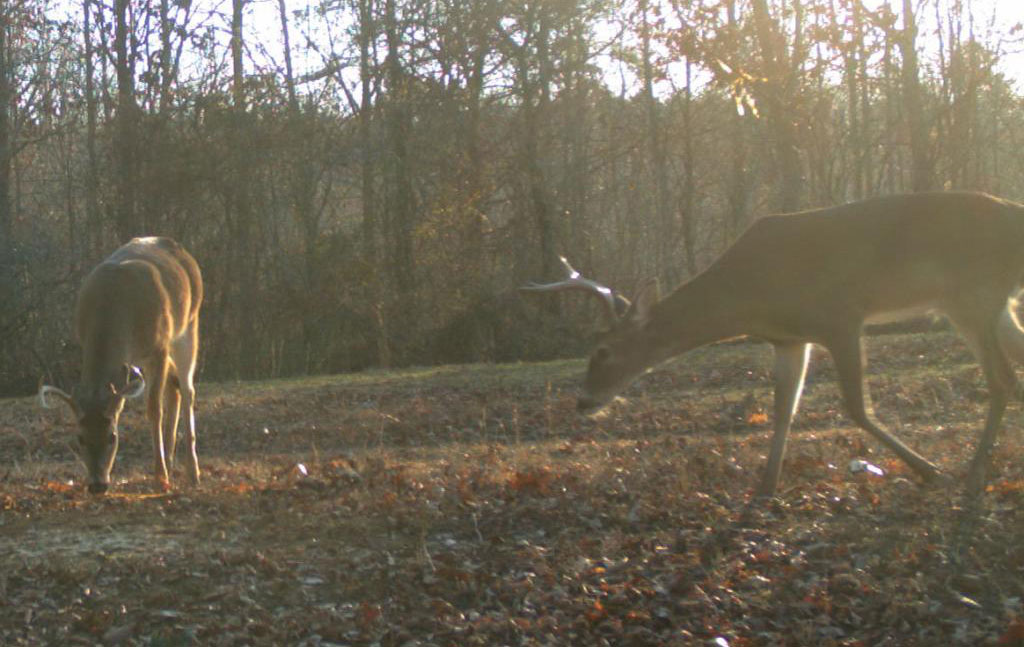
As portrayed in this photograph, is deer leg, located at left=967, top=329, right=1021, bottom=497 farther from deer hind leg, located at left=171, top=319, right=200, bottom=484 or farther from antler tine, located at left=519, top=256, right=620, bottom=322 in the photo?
deer hind leg, located at left=171, top=319, right=200, bottom=484

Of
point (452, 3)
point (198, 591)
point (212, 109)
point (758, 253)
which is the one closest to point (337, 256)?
point (212, 109)

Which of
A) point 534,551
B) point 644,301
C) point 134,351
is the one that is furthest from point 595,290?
point 134,351

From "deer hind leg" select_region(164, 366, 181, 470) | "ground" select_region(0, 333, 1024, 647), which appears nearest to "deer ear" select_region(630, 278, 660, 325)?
"ground" select_region(0, 333, 1024, 647)

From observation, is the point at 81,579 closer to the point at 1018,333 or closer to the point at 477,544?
the point at 477,544

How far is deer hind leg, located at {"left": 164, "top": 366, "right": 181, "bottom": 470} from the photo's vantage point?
1151 centimetres

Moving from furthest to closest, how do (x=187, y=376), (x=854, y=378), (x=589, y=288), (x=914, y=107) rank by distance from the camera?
1. (x=914, y=107)
2. (x=187, y=376)
3. (x=589, y=288)
4. (x=854, y=378)

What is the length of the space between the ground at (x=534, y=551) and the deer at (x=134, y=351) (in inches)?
14.7

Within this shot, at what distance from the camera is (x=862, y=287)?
8766 mm

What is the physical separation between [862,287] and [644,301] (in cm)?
142

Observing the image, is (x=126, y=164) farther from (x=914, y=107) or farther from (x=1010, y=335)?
(x=1010, y=335)

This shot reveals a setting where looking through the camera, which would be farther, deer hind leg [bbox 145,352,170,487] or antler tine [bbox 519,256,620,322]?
deer hind leg [bbox 145,352,170,487]

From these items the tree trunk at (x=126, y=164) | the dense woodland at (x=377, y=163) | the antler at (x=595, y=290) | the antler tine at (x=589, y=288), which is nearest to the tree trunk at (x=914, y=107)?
the dense woodland at (x=377, y=163)

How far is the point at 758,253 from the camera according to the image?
29.9 ft

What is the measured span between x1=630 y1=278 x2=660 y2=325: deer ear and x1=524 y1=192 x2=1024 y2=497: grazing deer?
0.07ft
